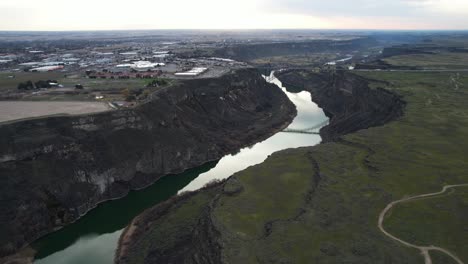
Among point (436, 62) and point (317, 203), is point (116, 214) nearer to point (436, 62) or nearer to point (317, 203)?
point (317, 203)

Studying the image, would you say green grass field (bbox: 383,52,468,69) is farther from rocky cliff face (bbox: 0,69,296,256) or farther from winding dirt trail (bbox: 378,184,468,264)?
winding dirt trail (bbox: 378,184,468,264)

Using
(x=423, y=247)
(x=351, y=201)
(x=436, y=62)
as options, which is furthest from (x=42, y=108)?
(x=436, y=62)

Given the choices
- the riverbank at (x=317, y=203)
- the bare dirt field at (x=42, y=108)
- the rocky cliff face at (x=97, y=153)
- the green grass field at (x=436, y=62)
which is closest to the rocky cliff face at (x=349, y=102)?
the riverbank at (x=317, y=203)

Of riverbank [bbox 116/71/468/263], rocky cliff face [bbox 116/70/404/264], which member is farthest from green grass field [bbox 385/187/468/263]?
rocky cliff face [bbox 116/70/404/264]

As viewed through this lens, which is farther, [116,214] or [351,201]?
[116,214]

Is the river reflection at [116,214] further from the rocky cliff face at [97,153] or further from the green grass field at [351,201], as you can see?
the green grass field at [351,201]

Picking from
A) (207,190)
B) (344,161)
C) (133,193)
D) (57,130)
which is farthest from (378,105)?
(57,130)

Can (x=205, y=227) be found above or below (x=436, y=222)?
below
